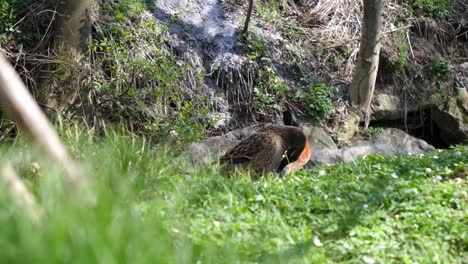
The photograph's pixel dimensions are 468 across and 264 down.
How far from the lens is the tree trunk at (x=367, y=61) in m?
9.83

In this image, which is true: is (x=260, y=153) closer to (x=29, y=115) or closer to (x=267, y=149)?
(x=267, y=149)

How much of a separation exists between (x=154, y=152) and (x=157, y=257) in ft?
9.59

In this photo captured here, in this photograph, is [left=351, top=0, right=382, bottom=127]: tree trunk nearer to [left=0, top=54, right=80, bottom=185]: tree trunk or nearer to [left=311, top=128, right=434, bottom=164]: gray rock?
[left=311, top=128, right=434, bottom=164]: gray rock

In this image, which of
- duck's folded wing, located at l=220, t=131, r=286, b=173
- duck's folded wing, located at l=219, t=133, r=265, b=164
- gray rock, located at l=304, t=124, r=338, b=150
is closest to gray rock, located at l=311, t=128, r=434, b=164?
gray rock, located at l=304, t=124, r=338, b=150

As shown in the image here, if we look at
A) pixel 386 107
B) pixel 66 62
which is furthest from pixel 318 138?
pixel 66 62

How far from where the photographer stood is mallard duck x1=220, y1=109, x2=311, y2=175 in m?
7.06

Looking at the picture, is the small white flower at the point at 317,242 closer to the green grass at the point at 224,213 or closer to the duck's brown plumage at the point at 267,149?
Result: the green grass at the point at 224,213

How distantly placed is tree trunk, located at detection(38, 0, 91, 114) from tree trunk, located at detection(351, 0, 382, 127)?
4.40 m

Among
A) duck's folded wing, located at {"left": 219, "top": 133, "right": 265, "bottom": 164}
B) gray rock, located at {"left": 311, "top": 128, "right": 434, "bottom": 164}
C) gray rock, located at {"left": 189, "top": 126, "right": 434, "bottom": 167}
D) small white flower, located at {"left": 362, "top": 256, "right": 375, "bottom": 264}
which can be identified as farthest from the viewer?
gray rock, located at {"left": 311, "top": 128, "right": 434, "bottom": 164}

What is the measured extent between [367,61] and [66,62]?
15.9 ft

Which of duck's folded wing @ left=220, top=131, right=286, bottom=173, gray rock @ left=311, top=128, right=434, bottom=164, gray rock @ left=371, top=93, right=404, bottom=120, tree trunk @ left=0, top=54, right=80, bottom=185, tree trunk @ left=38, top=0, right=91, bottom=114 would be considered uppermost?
tree trunk @ left=0, top=54, right=80, bottom=185

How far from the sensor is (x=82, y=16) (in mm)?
8195

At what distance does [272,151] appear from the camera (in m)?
7.21

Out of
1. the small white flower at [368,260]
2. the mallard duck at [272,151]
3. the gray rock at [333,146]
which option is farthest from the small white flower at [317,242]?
the gray rock at [333,146]
